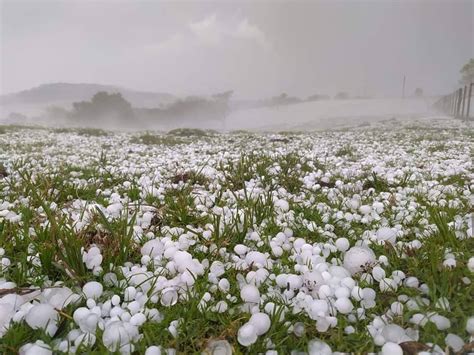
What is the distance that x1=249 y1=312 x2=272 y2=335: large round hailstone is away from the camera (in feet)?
6.73

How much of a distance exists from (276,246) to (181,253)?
3.13 ft

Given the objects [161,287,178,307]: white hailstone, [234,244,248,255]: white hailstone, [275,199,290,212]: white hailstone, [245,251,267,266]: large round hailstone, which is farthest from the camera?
[275,199,290,212]: white hailstone

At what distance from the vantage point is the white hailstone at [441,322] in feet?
6.66

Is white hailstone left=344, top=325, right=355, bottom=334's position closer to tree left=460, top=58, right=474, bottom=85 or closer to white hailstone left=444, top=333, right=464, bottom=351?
white hailstone left=444, top=333, right=464, bottom=351

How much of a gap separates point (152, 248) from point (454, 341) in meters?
2.32

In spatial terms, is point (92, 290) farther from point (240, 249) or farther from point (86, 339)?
point (240, 249)

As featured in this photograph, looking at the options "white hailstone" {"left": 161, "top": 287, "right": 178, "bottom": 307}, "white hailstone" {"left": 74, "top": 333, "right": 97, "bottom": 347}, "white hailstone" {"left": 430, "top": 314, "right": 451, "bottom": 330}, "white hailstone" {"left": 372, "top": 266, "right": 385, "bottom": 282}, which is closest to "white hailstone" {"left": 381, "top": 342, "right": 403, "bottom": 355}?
"white hailstone" {"left": 430, "top": 314, "right": 451, "bottom": 330}

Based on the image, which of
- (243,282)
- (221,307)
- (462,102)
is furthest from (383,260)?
(462,102)

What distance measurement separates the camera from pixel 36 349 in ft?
6.06

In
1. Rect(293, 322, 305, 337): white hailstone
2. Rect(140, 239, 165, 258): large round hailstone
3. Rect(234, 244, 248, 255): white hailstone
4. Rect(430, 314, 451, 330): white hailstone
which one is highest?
Rect(140, 239, 165, 258): large round hailstone

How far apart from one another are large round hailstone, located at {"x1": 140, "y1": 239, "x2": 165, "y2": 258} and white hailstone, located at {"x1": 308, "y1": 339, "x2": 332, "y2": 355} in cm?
161

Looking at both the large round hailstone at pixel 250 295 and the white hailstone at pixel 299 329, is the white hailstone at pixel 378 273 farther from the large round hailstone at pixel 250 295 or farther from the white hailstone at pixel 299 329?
the large round hailstone at pixel 250 295

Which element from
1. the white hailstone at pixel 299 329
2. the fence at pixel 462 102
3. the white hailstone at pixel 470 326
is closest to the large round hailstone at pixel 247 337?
the white hailstone at pixel 299 329

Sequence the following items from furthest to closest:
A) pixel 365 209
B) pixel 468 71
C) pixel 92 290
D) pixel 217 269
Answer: pixel 468 71, pixel 365 209, pixel 217 269, pixel 92 290
